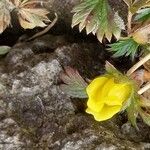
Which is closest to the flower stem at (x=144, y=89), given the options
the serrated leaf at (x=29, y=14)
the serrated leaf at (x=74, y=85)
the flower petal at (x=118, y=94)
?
the flower petal at (x=118, y=94)

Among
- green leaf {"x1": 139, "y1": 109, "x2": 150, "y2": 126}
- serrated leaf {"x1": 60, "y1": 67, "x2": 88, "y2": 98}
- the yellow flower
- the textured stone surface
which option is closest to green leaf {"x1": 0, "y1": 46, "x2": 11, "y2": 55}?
the textured stone surface

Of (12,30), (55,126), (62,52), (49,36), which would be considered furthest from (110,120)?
(12,30)

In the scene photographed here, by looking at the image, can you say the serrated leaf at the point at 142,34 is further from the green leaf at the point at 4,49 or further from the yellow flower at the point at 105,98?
the green leaf at the point at 4,49

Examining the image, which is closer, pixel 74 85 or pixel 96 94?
pixel 96 94

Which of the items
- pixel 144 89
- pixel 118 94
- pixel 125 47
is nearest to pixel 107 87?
pixel 118 94

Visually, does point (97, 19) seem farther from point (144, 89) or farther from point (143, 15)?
point (144, 89)

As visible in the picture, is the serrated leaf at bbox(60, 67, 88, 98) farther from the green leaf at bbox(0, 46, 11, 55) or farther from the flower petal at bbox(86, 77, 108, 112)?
the green leaf at bbox(0, 46, 11, 55)
